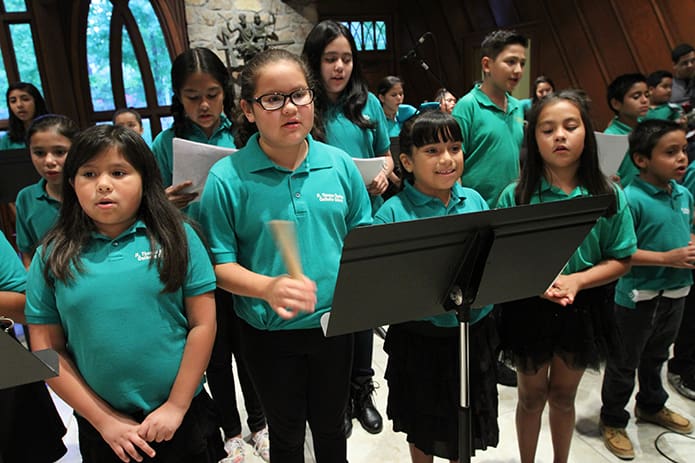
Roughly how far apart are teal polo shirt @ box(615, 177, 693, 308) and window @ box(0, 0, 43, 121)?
4109 mm

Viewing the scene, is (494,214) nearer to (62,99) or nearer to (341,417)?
(341,417)

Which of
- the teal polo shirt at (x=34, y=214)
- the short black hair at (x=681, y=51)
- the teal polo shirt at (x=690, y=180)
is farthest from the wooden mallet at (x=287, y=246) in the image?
the short black hair at (x=681, y=51)

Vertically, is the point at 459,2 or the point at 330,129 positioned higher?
the point at 459,2

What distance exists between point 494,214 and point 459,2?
606 centimetres

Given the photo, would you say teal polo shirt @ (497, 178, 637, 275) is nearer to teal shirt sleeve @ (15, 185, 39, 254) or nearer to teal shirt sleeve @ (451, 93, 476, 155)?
teal shirt sleeve @ (451, 93, 476, 155)

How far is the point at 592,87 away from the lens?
495 centimetres

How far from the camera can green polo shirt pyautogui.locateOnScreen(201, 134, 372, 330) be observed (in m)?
1.18

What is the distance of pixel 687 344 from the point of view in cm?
222

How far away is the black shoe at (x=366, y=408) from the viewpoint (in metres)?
2.06

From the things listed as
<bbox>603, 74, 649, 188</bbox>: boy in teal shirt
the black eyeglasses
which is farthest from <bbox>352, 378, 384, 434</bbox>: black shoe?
<bbox>603, 74, 649, 188</bbox>: boy in teal shirt

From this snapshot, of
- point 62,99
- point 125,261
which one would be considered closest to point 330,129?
point 125,261

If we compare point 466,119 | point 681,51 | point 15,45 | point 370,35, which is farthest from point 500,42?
point 370,35

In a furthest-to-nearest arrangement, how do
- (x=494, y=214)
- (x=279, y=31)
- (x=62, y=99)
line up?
(x=279, y=31)
(x=62, y=99)
(x=494, y=214)

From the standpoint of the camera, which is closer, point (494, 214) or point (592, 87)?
point (494, 214)
